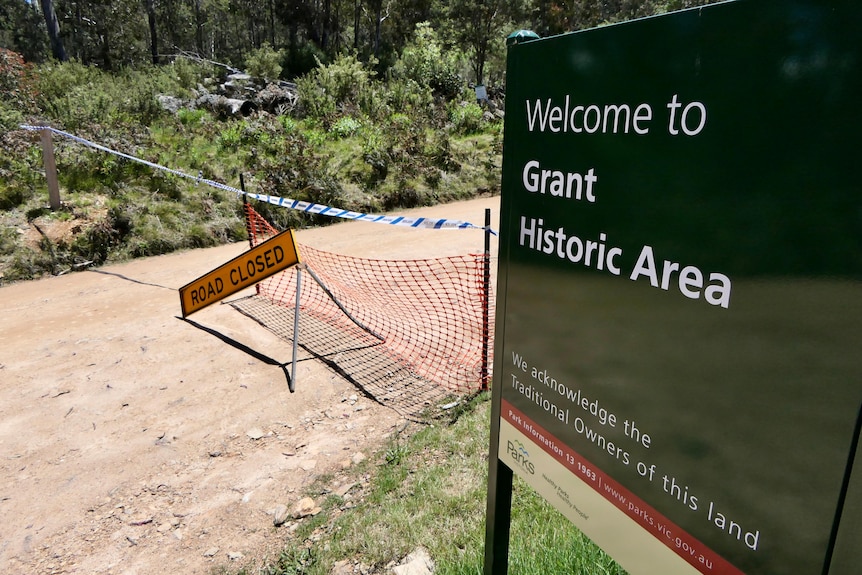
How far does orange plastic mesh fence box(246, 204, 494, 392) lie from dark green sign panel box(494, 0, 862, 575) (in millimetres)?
3217

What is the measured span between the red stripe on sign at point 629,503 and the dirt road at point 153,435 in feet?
7.60

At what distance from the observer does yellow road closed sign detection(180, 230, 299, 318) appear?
18.2 feet

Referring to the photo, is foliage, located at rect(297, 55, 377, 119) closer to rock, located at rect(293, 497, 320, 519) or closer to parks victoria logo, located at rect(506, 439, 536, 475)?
rock, located at rect(293, 497, 320, 519)

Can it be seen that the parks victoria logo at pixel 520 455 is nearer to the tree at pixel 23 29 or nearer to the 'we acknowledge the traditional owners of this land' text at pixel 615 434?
the 'we acknowledge the traditional owners of this land' text at pixel 615 434

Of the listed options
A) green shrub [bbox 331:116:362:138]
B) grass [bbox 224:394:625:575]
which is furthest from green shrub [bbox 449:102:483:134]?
grass [bbox 224:394:625:575]

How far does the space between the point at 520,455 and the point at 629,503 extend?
0.56 m

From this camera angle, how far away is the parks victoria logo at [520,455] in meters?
2.14

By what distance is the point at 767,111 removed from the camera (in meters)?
1.22

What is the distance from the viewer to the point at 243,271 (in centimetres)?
609

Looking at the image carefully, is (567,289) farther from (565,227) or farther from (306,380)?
(306,380)

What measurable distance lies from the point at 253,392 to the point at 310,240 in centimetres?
544

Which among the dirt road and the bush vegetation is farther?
the bush vegetation

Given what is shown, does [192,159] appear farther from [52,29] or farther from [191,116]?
[52,29]

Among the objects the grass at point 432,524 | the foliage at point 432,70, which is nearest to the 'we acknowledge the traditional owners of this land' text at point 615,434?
the grass at point 432,524
